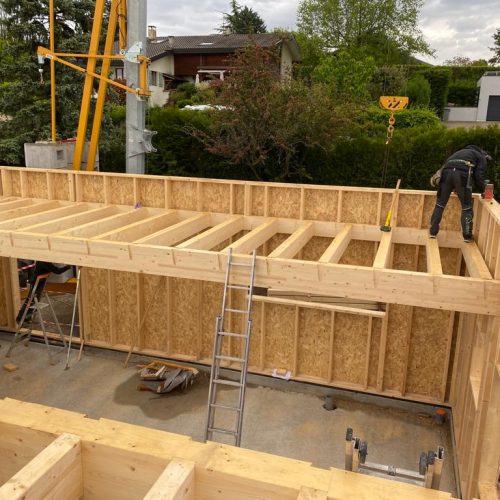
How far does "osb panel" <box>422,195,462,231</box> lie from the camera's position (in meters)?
8.23

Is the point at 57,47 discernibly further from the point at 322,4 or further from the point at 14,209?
the point at 322,4

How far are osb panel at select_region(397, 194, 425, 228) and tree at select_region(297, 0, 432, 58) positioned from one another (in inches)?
1355

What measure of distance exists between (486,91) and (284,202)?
2651 cm

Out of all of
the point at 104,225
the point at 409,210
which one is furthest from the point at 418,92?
the point at 104,225

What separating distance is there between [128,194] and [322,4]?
3578 centimetres

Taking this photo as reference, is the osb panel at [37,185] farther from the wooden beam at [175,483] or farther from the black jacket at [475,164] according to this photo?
the wooden beam at [175,483]

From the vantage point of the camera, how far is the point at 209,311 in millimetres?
9844

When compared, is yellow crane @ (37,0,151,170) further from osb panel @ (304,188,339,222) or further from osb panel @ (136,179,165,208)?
osb panel @ (304,188,339,222)

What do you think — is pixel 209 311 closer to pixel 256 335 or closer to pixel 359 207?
pixel 256 335

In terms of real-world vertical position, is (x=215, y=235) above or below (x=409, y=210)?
below

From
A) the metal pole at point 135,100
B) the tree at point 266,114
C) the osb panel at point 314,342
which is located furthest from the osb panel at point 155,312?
the tree at point 266,114

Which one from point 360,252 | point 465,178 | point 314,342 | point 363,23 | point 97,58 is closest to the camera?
point 465,178

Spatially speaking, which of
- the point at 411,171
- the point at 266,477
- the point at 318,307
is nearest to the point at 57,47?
the point at 411,171

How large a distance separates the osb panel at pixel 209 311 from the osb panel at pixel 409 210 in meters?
3.43
